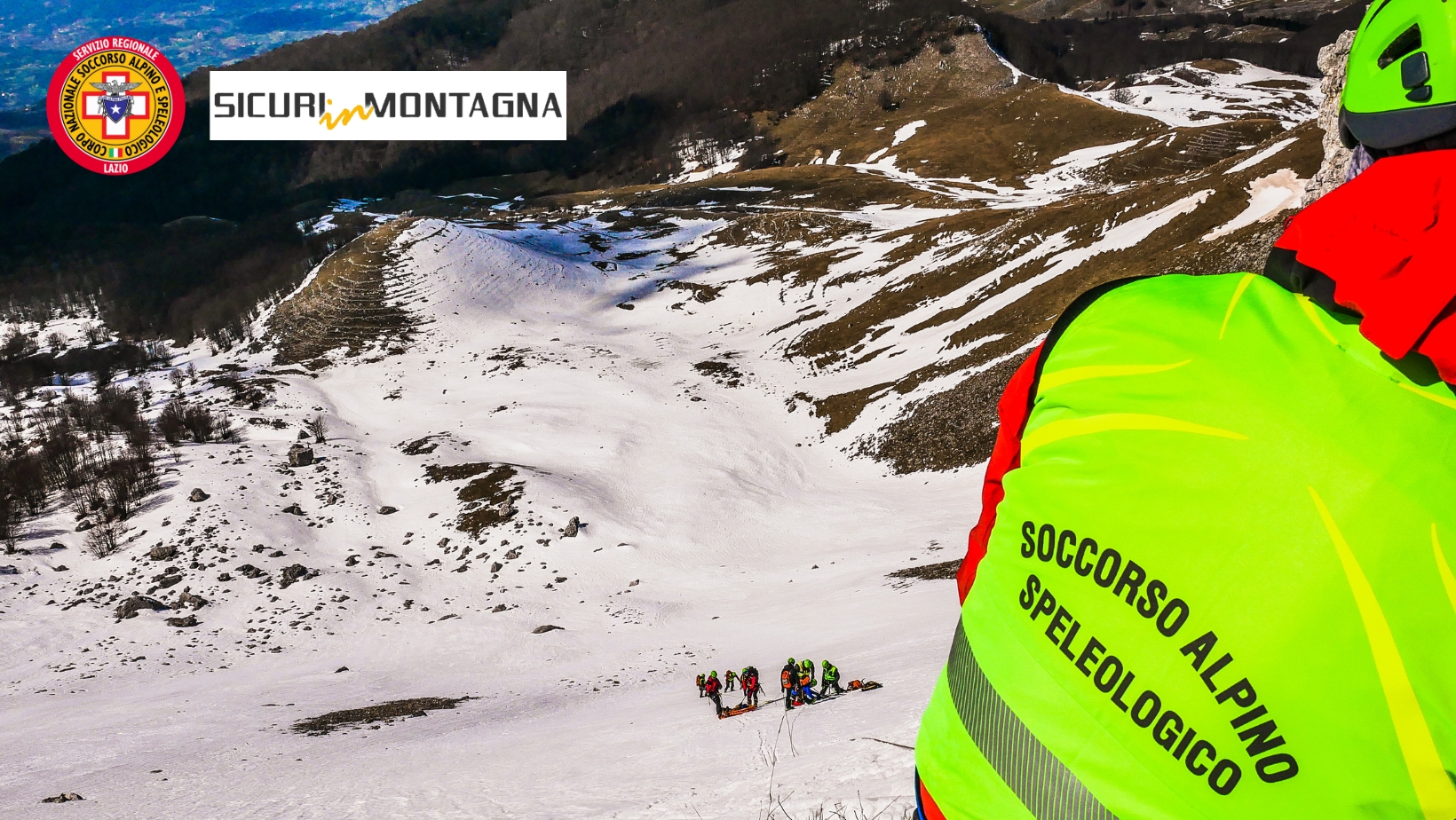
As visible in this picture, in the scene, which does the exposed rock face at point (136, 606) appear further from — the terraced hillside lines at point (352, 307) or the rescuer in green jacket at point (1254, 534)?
the terraced hillside lines at point (352, 307)

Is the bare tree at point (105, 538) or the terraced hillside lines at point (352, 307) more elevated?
the terraced hillside lines at point (352, 307)

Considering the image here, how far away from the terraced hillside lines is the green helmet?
6587cm

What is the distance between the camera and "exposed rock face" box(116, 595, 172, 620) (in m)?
26.7

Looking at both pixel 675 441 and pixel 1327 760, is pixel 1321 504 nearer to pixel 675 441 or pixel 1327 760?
pixel 1327 760

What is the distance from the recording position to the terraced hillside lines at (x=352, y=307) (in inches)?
2509

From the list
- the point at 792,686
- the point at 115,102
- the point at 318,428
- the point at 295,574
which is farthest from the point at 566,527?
the point at 115,102

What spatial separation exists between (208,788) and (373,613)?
15.7 metres

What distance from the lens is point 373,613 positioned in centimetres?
2697

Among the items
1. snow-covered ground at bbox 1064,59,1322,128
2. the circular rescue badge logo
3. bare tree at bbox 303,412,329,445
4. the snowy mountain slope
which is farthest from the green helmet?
snow-covered ground at bbox 1064,59,1322,128

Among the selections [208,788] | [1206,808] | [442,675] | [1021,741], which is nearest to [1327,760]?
[1206,808]

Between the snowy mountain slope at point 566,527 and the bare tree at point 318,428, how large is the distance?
0.63m

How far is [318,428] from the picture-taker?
4359 centimetres

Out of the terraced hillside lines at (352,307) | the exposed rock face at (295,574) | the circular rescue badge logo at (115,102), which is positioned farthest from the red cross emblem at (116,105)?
the exposed rock face at (295,574)

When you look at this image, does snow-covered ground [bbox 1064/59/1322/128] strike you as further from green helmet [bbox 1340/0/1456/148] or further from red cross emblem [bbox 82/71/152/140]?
green helmet [bbox 1340/0/1456/148]
